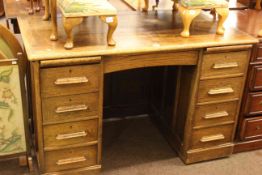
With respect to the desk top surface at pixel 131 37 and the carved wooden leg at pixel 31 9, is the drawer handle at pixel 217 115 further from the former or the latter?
the carved wooden leg at pixel 31 9

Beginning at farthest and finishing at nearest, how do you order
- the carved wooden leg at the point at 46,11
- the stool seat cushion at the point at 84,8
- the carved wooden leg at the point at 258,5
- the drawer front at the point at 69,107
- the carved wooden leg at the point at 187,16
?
the carved wooden leg at the point at 258,5
the carved wooden leg at the point at 46,11
the carved wooden leg at the point at 187,16
the drawer front at the point at 69,107
the stool seat cushion at the point at 84,8

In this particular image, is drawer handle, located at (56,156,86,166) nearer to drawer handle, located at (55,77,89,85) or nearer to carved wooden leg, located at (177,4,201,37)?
drawer handle, located at (55,77,89,85)

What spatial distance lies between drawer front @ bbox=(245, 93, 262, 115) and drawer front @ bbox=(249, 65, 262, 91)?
0.04m

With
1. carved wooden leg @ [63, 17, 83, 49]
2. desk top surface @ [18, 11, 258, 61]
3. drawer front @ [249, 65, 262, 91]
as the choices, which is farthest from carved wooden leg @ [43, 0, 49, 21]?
drawer front @ [249, 65, 262, 91]

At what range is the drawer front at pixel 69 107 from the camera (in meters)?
1.77

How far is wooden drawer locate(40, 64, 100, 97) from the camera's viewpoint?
66.7 inches

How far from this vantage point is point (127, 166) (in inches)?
84.9

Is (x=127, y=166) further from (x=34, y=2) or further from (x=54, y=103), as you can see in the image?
(x=34, y=2)

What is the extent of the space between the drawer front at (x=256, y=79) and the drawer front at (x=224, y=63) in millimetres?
86

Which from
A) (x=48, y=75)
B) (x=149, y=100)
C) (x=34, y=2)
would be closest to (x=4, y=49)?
(x=48, y=75)

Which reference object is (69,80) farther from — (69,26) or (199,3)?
(199,3)

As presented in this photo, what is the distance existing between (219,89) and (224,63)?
0.50 feet

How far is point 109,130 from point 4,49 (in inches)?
36.1

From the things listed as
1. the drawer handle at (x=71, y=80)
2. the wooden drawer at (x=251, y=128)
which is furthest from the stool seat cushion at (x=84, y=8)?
the wooden drawer at (x=251, y=128)
